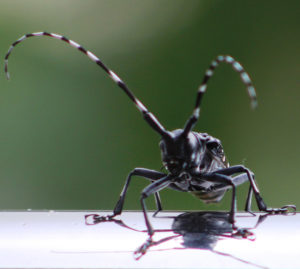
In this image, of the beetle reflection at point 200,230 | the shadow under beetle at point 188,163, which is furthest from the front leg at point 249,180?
the beetle reflection at point 200,230

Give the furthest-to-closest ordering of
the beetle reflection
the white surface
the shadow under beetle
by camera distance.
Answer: the shadow under beetle
the beetle reflection
the white surface

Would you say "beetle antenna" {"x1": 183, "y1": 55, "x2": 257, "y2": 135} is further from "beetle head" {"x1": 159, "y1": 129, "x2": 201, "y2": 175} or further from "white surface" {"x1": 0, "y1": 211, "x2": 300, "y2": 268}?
"white surface" {"x1": 0, "y1": 211, "x2": 300, "y2": 268}

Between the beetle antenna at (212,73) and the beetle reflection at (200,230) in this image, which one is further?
the beetle reflection at (200,230)

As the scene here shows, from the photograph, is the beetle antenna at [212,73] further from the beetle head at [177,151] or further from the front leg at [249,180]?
the front leg at [249,180]

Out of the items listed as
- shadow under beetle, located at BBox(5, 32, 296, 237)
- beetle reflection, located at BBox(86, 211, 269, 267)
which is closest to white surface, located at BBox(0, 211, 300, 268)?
beetle reflection, located at BBox(86, 211, 269, 267)

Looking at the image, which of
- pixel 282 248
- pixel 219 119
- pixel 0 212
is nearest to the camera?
pixel 282 248

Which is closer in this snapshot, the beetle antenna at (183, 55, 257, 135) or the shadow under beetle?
the beetle antenna at (183, 55, 257, 135)

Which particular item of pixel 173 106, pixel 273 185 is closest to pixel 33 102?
pixel 173 106

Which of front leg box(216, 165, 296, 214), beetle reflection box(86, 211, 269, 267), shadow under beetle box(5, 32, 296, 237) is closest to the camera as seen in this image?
beetle reflection box(86, 211, 269, 267)

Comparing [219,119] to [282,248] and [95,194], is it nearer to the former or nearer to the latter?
[95,194]
